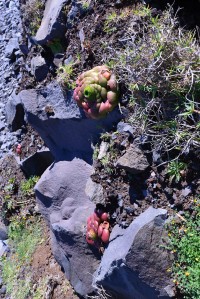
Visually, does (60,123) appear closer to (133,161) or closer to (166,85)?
(133,161)

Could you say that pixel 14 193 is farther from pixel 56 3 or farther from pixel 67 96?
pixel 56 3

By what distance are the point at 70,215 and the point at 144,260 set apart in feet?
5.27

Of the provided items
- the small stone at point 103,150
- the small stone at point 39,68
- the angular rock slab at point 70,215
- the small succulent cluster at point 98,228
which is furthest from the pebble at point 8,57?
the small succulent cluster at point 98,228

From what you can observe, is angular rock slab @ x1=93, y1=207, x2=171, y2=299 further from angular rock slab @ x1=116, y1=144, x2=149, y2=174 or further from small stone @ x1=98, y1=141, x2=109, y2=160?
small stone @ x1=98, y1=141, x2=109, y2=160

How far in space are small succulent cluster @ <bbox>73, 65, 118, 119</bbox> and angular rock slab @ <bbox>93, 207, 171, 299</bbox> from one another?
102 cm

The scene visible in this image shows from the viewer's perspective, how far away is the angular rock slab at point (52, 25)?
17.9ft

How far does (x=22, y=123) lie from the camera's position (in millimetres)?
6883

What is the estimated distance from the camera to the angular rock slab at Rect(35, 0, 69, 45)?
17.9 ft

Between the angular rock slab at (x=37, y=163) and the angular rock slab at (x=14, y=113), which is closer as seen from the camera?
the angular rock slab at (x=37, y=163)

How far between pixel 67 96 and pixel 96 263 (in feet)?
5.83

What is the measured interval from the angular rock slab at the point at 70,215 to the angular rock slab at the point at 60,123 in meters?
0.16

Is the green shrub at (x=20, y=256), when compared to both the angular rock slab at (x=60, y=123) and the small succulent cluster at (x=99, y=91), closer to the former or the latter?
the angular rock slab at (x=60, y=123)

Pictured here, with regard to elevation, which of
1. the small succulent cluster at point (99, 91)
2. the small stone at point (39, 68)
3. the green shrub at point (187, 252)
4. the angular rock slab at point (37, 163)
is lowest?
the angular rock slab at point (37, 163)

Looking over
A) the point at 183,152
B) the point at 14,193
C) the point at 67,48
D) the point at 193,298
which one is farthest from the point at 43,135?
the point at 193,298
